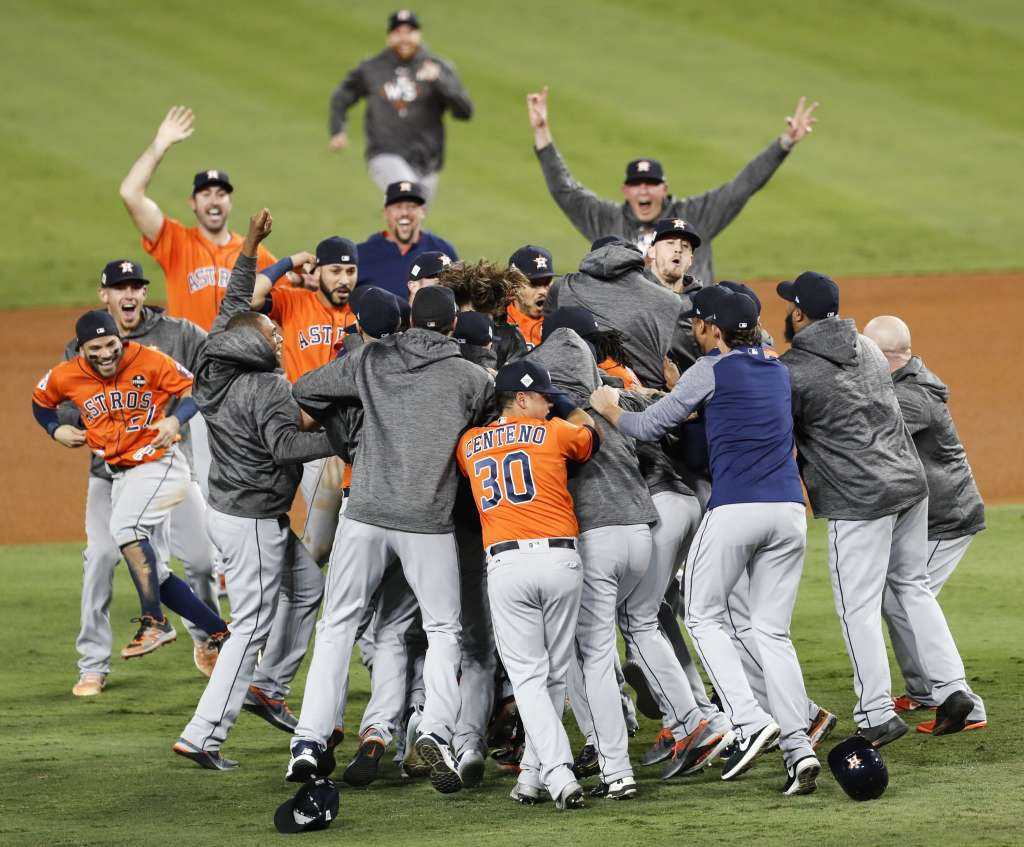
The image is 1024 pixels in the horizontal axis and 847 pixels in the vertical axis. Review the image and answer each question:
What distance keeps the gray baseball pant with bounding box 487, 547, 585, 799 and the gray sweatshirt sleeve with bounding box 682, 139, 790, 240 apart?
11.3ft

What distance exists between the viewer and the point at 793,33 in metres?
24.5

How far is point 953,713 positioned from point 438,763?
2.08m

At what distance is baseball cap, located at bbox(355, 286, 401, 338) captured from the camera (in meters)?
6.04

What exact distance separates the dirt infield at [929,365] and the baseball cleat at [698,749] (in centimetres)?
584

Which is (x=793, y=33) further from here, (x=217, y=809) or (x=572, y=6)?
(x=217, y=809)

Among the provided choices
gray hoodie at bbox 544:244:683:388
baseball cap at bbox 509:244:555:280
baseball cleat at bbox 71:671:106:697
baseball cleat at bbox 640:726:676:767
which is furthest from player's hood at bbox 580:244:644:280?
baseball cleat at bbox 71:671:106:697

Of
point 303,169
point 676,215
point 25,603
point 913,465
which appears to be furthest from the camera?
point 303,169

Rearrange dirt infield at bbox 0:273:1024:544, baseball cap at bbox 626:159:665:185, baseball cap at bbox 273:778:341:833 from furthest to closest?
dirt infield at bbox 0:273:1024:544 → baseball cap at bbox 626:159:665:185 → baseball cap at bbox 273:778:341:833

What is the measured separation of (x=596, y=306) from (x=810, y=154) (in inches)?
617

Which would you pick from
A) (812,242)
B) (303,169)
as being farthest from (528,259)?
(303,169)

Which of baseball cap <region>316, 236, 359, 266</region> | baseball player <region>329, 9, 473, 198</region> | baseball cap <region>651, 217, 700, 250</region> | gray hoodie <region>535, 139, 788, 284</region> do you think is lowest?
baseball cap <region>316, 236, 359, 266</region>

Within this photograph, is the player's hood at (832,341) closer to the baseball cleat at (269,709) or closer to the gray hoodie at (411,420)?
the gray hoodie at (411,420)

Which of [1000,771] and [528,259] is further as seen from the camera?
[528,259]

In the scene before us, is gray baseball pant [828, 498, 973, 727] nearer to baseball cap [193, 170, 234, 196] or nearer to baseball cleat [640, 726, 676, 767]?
baseball cleat [640, 726, 676, 767]
